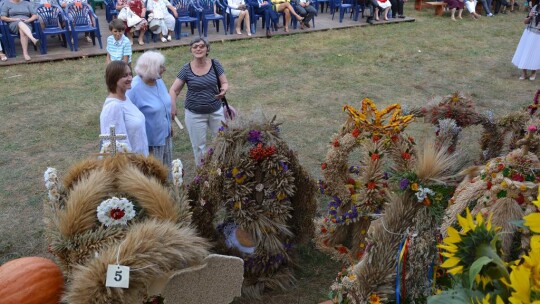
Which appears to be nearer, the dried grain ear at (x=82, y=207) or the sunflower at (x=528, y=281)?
the sunflower at (x=528, y=281)

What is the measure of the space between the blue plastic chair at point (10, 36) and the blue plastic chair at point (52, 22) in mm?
151

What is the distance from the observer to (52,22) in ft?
35.5

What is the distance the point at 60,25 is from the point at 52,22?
9.0 inches

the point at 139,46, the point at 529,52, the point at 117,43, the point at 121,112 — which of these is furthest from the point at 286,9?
the point at 121,112

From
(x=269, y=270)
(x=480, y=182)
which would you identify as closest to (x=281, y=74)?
(x=269, y=270)

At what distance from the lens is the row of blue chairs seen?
10344mm

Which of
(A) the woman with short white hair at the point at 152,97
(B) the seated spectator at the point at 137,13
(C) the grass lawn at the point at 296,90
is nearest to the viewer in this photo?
(A) the woman with short white hair at the point at 152,97

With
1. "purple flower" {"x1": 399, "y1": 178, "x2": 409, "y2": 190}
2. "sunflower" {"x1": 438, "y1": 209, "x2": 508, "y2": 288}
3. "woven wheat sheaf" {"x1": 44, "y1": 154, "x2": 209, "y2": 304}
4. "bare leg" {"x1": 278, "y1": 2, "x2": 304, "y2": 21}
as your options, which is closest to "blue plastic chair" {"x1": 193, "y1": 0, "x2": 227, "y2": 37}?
"bare leg" {"x1": 278, "y1": 2, "x2": 304, "y2": 21}

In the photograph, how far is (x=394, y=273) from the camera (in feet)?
8.32

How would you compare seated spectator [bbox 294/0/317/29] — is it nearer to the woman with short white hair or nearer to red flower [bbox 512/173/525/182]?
the woman with short white hair

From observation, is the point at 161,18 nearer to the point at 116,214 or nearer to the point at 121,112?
the point at 121,112

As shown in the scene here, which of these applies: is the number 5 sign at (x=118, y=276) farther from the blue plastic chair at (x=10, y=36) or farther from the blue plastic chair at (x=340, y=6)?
the blue plastic chair at (x=340, y=6)

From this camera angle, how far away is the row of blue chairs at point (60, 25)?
407 inches

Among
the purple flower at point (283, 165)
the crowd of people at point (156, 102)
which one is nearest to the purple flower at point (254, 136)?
the purple flower at point (283, 165)
